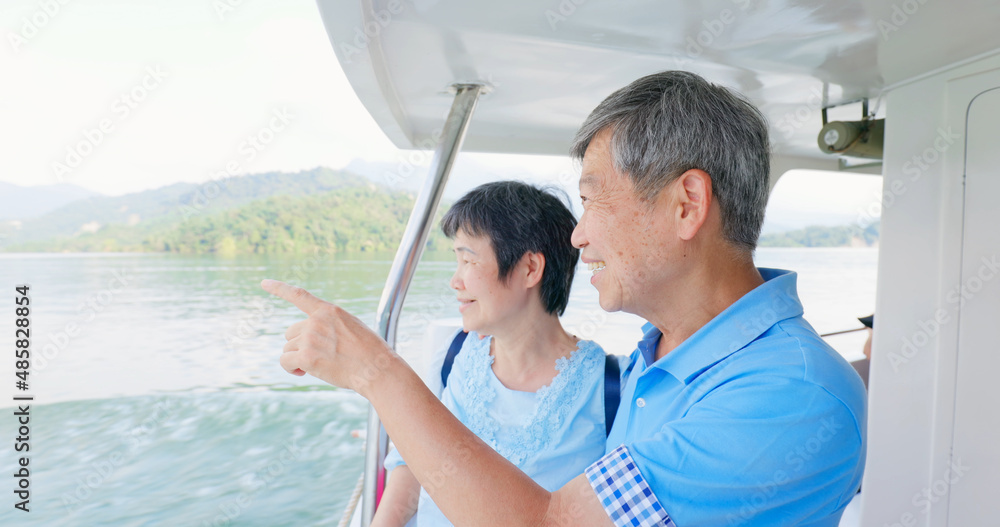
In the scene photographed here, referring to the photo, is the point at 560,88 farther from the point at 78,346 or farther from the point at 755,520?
the point at 78,346

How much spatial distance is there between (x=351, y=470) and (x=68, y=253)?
27.0m

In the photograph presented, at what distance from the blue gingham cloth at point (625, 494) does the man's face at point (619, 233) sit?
36cm

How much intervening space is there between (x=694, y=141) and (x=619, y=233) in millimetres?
204

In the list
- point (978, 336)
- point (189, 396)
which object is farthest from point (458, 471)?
point (189, 396)

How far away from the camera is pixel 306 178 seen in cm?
3525

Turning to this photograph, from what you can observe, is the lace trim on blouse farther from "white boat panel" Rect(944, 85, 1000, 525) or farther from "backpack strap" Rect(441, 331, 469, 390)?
"white boat panel" Rect(944, 85, 1000, 525)

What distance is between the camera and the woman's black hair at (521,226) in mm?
1878

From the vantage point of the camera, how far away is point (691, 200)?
1.04 m

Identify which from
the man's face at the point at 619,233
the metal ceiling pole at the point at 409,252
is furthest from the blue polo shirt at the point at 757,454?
the metal ceiling pole at the point at 409,252

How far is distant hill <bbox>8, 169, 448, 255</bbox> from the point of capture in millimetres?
30891

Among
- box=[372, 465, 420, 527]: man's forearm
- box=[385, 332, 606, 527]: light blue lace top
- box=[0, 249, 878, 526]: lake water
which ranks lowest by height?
box=[0, 249, 878, 526]: lake water

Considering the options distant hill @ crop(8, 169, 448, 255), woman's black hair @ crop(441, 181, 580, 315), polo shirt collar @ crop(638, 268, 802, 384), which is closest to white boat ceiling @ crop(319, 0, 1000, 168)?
woman's black hair @ crop(441, 181, 580, 315)

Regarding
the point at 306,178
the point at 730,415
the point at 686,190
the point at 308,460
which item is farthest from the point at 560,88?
the point at 306,178

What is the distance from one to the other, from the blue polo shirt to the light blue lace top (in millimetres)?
772
